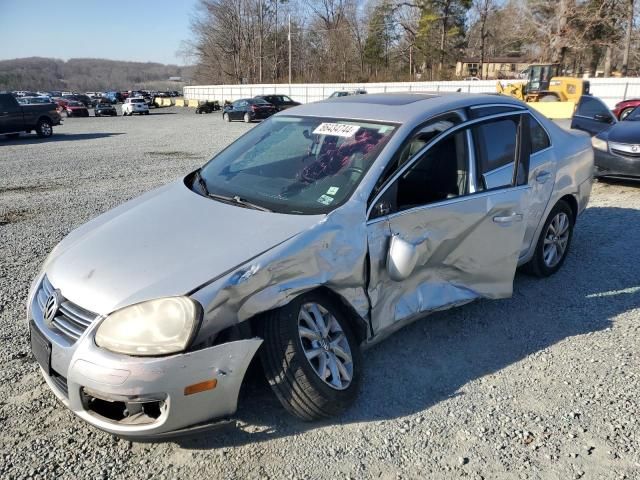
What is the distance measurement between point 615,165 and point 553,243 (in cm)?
455

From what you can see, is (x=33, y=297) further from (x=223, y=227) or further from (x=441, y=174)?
(x=441, y=174)

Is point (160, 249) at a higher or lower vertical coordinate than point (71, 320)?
higher

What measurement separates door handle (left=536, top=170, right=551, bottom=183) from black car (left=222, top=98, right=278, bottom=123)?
2511 centimetres

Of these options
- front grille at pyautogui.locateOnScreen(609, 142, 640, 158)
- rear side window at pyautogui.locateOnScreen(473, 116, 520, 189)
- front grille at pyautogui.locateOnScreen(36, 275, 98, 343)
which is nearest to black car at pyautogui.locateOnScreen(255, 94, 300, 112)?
front grille at pyautogui.locateOnScreen(609, 142, 640, 158)

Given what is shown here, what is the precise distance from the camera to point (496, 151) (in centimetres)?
370

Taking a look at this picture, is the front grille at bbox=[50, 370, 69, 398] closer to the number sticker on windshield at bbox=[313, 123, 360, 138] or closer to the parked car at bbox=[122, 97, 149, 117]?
the number sticker on windshield at bbox=[313, 123, 360, 138]

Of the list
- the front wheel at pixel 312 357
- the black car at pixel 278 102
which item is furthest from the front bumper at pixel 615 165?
the black car at pixel 278 102

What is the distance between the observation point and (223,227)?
109 inches

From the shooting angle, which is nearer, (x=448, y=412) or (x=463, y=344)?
(x=448, y=412)

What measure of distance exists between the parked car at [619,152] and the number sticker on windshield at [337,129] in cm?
601

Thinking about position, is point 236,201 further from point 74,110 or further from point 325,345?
point 74,110

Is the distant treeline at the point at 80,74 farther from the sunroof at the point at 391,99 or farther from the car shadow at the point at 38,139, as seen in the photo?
the sunroof at the point at 391,99

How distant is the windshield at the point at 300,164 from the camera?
2.98 m

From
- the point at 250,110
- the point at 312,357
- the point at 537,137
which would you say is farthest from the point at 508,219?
the point at 250,110
